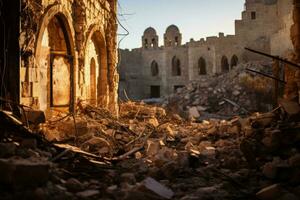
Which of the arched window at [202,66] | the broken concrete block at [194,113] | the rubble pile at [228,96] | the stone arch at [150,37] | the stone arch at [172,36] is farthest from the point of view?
the stone arch at [150,37]

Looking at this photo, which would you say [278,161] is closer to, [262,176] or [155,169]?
[262,176]

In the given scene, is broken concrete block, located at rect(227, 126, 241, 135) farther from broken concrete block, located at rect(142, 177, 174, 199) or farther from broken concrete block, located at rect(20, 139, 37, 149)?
broken concrete block, located at rect(20, 139, 37, 149)

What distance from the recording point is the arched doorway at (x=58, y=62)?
326 inches

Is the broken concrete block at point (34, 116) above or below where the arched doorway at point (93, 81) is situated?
below

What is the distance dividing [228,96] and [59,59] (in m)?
13.9

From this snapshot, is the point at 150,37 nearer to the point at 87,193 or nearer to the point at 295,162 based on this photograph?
the point at 295,162

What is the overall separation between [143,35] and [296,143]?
34.1 m

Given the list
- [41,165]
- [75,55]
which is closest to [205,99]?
[75,55]

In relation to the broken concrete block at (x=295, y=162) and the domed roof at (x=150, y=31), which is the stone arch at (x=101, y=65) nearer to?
the broken concrete block at (x=295, y=162)

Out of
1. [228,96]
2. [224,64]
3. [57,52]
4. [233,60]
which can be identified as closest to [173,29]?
[224,64]

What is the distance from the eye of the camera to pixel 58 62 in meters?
8.65

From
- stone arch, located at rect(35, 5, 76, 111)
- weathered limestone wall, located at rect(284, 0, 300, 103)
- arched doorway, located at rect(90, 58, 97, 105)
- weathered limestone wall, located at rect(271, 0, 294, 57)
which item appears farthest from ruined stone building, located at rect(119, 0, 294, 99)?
stone arch, located at rect(35, 5, 76, 111)

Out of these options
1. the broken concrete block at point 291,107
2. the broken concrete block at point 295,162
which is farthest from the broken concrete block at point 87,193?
the broken concrete block at point 291,107

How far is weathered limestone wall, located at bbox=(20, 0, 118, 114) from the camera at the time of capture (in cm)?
625
